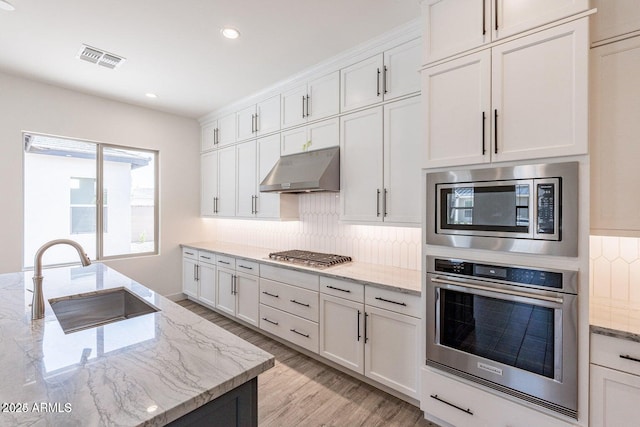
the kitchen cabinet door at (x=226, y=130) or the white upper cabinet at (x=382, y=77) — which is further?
the kitchen cabinet door at (x=226, y=130)

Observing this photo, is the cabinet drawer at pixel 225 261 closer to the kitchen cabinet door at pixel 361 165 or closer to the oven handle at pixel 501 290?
the kitchen cabinet door at pixel 361 165

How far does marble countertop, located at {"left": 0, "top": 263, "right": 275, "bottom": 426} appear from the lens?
791 mm

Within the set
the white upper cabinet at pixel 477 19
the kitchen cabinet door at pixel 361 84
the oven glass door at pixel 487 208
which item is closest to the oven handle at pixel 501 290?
the oven glass door at pixel 487 208

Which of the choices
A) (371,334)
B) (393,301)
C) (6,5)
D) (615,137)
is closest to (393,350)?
(371,334)

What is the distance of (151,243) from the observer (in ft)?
14.7

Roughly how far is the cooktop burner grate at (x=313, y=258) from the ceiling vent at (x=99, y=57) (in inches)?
97.9

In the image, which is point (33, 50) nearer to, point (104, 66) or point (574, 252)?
point (104, 66)

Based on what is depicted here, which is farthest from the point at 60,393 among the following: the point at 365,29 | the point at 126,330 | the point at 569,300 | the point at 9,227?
the point at 9,227

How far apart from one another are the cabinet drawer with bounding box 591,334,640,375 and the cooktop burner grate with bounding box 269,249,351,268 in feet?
6.08

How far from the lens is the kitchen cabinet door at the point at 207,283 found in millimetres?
4027

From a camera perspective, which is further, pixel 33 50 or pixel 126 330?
pixel 33 50

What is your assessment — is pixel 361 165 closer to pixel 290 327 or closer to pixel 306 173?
pixel 306 173

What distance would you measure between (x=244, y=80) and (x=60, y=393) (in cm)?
325

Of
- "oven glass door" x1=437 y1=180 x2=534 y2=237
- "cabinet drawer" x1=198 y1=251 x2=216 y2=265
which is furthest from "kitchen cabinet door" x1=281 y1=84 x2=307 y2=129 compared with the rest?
"cabinet drawer" x1=198 y1=251 x2=216 y2=265
